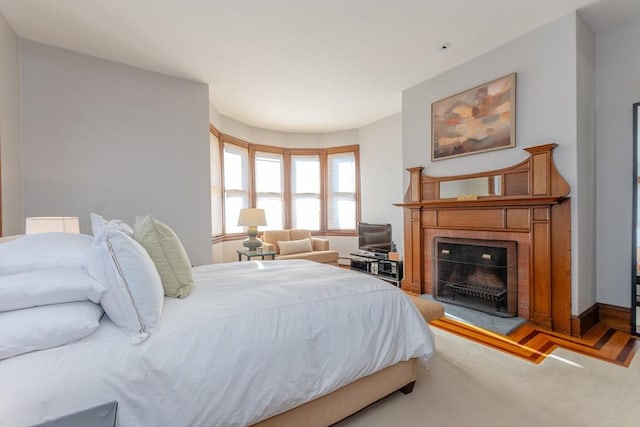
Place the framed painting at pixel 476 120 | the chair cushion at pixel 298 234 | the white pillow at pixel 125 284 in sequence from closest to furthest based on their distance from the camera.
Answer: the white pillow at pixel 125 284
the framed painting at pixel 476 120
the chair cushion at pixel 298 234

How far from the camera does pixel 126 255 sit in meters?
1.16

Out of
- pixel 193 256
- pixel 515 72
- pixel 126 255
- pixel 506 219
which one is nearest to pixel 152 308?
pixel 126 255

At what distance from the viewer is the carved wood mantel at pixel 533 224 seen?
2.59 metres

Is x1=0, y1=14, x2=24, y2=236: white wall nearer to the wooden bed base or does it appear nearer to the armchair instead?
the wooden bed base

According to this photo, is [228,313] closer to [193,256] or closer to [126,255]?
[126,255]

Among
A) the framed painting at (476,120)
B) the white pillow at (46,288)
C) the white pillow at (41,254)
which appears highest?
the framed painting at (476,120)

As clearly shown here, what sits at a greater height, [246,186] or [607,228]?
[246,186]

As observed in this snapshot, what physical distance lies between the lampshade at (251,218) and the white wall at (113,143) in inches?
27.7

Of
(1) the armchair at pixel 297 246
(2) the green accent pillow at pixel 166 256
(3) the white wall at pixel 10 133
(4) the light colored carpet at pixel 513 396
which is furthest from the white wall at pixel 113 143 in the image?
(4) the light colored carpet at pixel 513 396

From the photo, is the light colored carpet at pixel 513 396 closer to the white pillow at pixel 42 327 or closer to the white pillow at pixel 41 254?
the white pillow at pixel 42 327

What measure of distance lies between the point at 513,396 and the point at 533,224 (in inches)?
65.5

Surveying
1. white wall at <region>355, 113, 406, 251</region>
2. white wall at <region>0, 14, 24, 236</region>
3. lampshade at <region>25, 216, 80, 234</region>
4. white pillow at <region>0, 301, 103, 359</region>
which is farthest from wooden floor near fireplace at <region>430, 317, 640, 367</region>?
white wall at <region>0, 14, 24, 236</region>

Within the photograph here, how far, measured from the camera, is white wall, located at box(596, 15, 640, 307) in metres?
2.65

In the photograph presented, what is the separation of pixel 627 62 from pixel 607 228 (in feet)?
5.18
